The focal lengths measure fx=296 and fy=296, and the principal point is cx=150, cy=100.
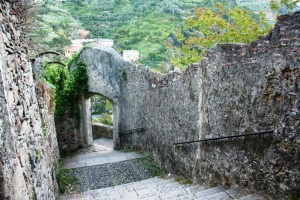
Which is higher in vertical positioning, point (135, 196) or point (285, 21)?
point (285, 21)

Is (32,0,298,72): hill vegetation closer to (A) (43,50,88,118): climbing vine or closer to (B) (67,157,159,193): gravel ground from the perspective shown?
(A) (43,50,88,118): climbing vine

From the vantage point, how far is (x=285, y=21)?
377 centimetres

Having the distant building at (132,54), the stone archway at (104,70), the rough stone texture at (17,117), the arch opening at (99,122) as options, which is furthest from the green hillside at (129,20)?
the rough stone texture at (17,117)

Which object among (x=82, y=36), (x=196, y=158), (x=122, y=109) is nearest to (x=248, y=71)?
(x=196, y=158)

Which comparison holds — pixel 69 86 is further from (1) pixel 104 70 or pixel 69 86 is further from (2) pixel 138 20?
(2) pixel 138 20

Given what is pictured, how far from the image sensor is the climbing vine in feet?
36.2

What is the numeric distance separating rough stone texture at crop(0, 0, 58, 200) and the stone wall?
2651 mm

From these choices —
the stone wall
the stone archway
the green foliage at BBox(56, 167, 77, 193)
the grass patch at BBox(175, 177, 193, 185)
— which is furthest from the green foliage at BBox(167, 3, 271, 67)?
the green foliage at BBox(56, 167, 77, 193)

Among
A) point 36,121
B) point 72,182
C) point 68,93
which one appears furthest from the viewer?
point 68,93

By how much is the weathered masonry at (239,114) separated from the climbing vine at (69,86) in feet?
15.9

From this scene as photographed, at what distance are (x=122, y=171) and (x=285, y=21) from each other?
5686 millimetres

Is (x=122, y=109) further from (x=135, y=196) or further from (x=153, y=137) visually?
(x=135, y=196)

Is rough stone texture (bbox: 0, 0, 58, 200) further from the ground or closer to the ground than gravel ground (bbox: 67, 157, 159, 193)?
further from the ground

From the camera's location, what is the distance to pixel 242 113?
4.04m
